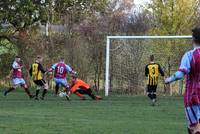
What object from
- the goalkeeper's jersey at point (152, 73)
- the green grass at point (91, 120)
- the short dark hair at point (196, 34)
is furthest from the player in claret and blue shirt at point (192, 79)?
the goalkeeper's jersey at point (152, 73)

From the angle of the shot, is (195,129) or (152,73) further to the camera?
(152,73)

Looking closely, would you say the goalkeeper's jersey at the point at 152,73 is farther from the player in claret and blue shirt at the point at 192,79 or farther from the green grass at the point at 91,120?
the player in claret and blue shirt at the point at 192,79

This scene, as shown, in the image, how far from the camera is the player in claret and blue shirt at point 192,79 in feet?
27.4

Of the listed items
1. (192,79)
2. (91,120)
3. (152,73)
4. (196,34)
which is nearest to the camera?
(196,34)

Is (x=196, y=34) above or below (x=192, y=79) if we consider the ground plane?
above

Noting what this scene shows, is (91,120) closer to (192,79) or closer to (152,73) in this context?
(152,73)

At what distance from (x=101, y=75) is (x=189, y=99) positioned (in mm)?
25332

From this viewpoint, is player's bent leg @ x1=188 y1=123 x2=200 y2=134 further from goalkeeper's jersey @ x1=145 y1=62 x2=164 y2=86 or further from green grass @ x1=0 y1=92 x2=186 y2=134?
goalkeeper's jersey @ x1=145 y1=62 x2=164 y2=86

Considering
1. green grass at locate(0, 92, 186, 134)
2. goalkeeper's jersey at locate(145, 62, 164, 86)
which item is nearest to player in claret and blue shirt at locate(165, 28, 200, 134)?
green grass at locate(0, 92, 186, 134)

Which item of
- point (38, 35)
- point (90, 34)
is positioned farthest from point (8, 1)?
point (90, 34)

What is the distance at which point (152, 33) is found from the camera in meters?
36.9

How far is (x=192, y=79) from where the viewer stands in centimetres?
862

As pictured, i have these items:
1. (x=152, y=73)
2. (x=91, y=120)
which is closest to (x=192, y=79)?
(x=91, y=120)

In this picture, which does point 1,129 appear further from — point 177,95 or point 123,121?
point 177,95
